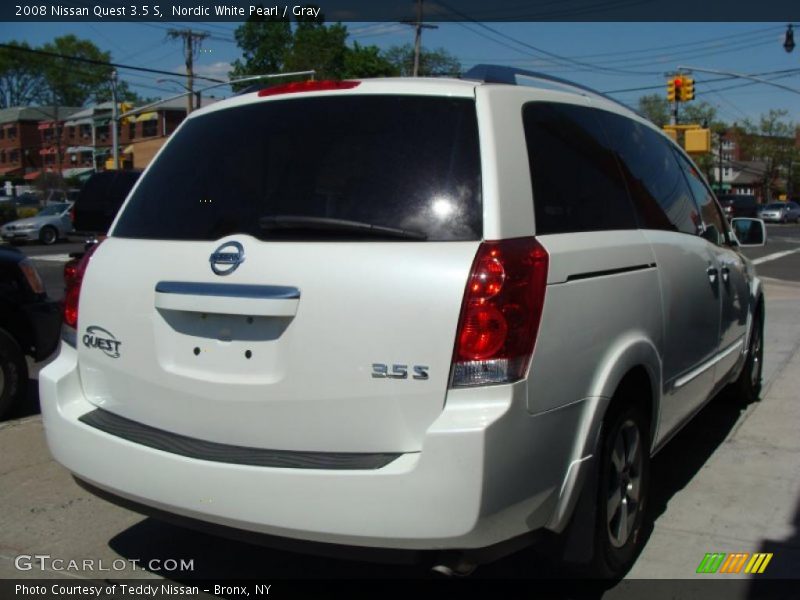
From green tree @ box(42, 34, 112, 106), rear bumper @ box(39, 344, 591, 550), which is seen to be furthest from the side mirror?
green tree @ box(42, 34, 112, 106)

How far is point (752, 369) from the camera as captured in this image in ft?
19.9

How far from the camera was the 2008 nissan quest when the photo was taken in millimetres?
2527

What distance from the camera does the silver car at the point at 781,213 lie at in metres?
53.2

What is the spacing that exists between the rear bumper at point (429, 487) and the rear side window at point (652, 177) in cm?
144

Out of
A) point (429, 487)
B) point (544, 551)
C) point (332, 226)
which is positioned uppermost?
point (332, 226)

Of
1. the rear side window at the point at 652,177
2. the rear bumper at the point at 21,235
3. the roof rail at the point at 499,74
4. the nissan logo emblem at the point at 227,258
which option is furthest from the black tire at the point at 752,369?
the rear bumper at the point at 21,235

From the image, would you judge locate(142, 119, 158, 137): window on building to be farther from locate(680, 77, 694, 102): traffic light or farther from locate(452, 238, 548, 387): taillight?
locate(452, 238, 548, 387): taillight

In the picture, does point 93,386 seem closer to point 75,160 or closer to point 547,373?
point 547,373

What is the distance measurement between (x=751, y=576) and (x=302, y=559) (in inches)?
73.9

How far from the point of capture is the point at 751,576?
11.5ft

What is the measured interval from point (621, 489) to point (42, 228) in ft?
94.5

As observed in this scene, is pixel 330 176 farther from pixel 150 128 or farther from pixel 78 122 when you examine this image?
pixel 78 122

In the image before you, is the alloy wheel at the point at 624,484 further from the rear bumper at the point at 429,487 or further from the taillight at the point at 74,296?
the taillight at the point at 74,296

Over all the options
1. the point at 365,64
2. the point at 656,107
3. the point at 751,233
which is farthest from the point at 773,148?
the point at 751,233
